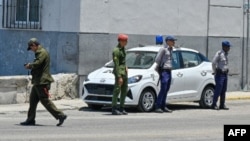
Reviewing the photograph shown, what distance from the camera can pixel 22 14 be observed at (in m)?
22.1

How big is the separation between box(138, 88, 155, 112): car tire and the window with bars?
5.50 meters

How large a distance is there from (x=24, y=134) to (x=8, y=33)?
897 cm

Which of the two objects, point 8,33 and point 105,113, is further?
point 8,33

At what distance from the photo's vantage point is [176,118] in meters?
16.8

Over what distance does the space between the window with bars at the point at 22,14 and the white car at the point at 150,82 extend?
4.03 meters

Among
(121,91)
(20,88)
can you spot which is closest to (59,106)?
(20,88)

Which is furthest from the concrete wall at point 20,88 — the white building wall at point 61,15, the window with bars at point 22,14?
the window with bars at point 22,14

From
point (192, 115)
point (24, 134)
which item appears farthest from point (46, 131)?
point (192, 115)

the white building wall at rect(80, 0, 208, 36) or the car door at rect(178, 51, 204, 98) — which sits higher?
the white building wall at rect(80, 0, 208, 36)

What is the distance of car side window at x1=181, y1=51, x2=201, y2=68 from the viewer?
19.2m

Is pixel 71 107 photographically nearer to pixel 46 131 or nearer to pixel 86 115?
pixel 86 115

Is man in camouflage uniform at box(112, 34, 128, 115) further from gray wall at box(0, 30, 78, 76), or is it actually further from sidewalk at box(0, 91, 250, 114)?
gray wall at box(0, 30, 78, 76)

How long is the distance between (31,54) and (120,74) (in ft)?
18.5

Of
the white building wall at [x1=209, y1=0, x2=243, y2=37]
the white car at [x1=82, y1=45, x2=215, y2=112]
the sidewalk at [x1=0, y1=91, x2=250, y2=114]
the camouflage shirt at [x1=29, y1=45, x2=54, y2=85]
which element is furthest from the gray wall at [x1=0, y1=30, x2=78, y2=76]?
the camouflage shirt at [x1=29, y1=45, x2=54, y2=85]
